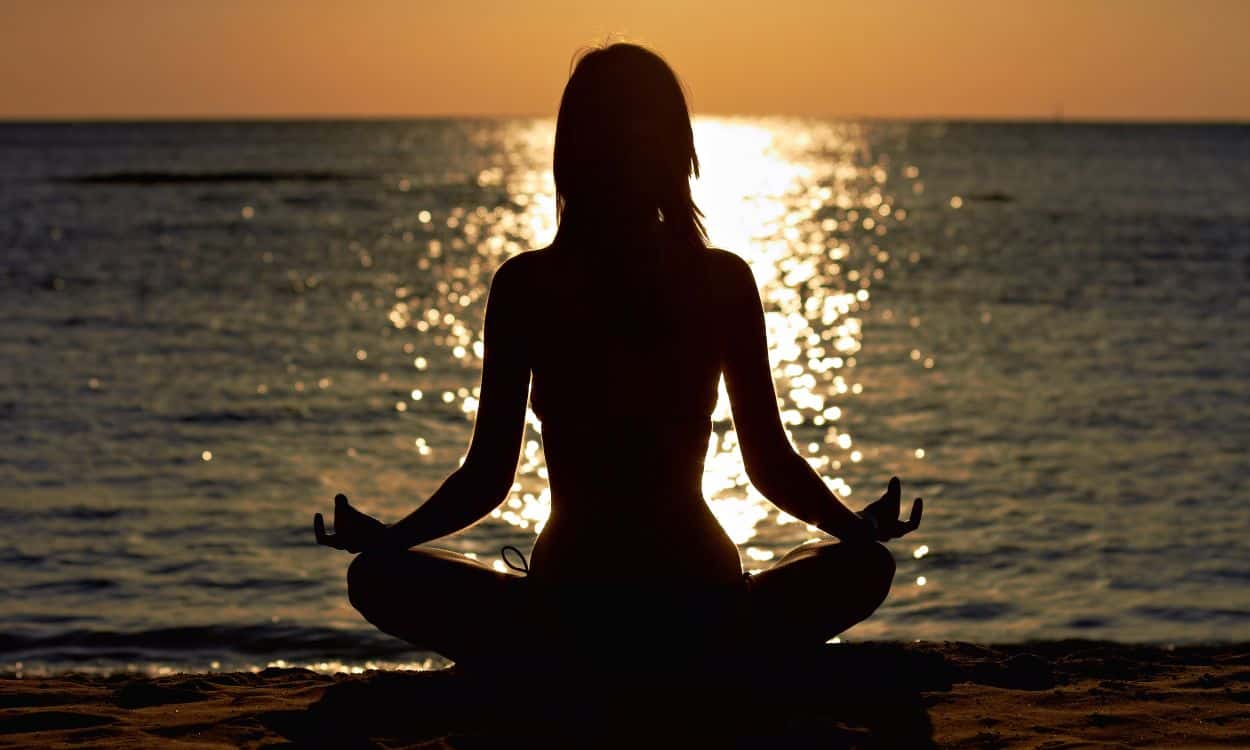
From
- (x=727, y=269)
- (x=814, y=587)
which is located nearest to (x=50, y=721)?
(x=814, y=587)

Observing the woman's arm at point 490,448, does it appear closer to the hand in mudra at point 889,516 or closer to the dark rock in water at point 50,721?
the hand in mudra at point 889,516

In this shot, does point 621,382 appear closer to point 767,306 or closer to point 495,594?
point 495,594

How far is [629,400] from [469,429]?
12965 mm

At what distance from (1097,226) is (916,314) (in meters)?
26.1

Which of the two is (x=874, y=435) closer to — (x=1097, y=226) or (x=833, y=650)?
(x=833, y=650)

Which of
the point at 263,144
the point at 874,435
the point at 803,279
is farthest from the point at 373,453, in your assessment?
the point at 263,144

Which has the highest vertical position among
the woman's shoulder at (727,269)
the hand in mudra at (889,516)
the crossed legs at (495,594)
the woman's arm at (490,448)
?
the woman's shoulder at (727,269)

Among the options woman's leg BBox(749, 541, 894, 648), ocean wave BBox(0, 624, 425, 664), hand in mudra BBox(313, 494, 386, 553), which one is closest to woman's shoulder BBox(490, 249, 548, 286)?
hand in mudra BBox(313, 494, 386, 553)

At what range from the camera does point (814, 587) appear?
14.6 ft

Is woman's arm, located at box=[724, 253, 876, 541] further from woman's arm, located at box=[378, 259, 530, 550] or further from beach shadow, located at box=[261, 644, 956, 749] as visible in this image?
woman's arm, located at box=[378, 259, 530, 550]

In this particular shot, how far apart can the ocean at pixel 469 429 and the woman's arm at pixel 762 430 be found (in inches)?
17.5

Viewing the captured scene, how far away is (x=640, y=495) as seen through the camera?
13.7ft

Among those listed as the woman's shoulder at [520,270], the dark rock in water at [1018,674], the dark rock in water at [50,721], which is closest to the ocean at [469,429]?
the woman's shoulder at [520,270]

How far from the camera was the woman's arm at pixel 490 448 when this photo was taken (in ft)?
14.0
